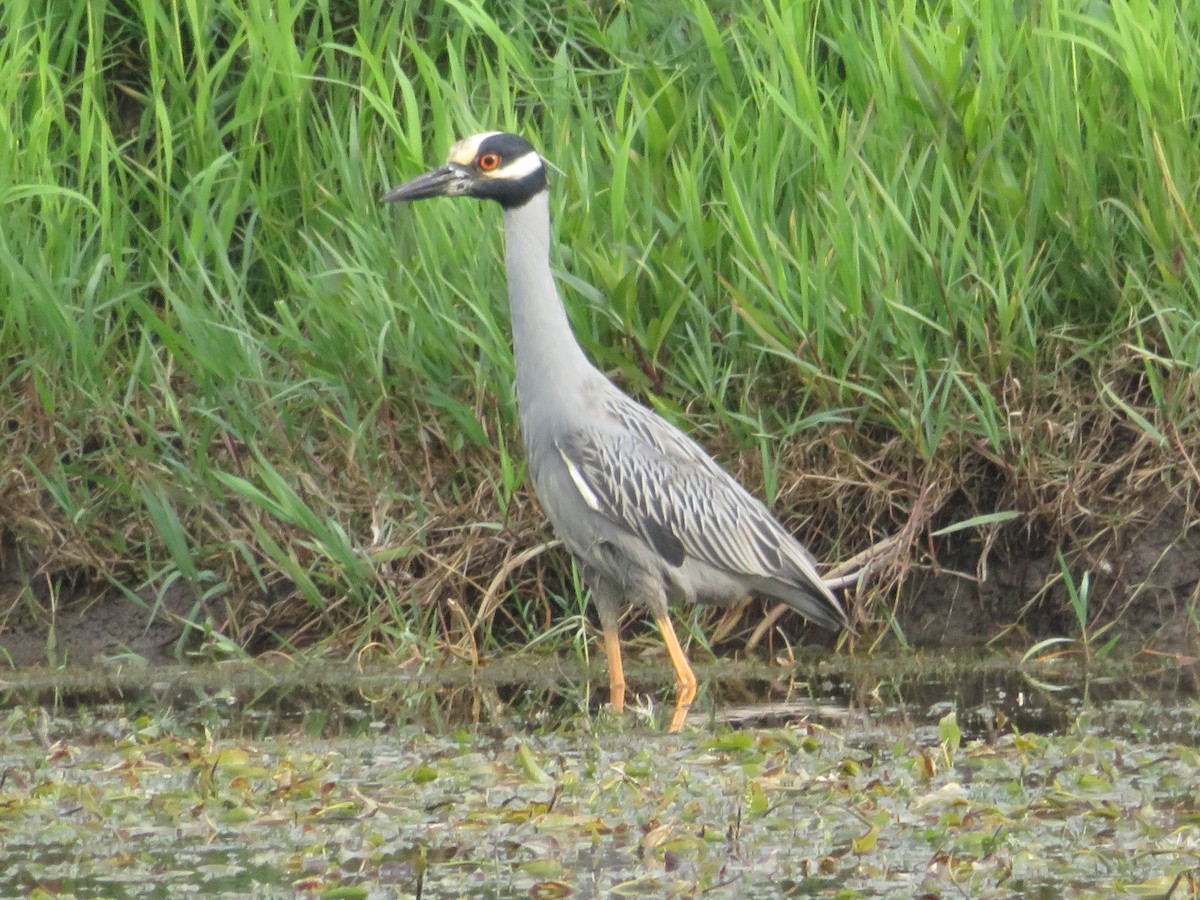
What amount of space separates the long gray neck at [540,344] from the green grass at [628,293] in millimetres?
328

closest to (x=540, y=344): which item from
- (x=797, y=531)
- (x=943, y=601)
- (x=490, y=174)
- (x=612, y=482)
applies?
(x=612, y=482)

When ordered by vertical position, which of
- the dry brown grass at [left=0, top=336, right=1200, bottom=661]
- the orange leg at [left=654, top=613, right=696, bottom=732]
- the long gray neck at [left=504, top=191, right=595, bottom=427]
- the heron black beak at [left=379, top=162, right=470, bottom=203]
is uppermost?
the heron black beak at [left=379, top=162, right=470, bottom=203]

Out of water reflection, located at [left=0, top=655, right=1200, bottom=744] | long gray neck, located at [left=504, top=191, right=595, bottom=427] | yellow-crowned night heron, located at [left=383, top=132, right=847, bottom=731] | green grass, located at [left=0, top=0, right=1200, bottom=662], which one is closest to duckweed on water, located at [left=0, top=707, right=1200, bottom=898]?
water reflection, located at [left=0, top=655, right=1200, bottom=744]

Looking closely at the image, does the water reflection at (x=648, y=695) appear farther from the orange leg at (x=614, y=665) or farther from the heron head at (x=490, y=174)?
the heron head at (x=490, y=174)

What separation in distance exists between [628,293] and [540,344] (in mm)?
455

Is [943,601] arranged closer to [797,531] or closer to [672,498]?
[797,531]

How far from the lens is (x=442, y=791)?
4.34 m

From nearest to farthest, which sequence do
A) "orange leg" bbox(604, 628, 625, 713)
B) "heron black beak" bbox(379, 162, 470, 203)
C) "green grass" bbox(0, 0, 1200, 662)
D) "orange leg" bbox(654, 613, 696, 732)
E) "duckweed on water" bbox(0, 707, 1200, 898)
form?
"duckweed on water" bbox(0, 707, 1200, 898) → "orange leg" bbox(654, 613, 696, 732) → "orange leg" bbox(604, 628, 625, 713) → "heron black beak" bbox(379, 162, 470, 203) → "green grass" bbox(0, 0, 1200, 662)

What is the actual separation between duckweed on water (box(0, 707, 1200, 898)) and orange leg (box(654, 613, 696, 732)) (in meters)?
0.53

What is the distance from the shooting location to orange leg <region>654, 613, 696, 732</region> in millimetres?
5480

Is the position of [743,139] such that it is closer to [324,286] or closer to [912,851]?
[324,286]

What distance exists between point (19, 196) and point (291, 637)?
170 centimetres

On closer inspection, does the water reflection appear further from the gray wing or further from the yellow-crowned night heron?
the gray wing

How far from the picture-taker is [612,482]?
18.6 feet
